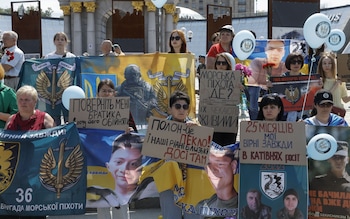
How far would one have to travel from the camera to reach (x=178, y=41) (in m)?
7.46

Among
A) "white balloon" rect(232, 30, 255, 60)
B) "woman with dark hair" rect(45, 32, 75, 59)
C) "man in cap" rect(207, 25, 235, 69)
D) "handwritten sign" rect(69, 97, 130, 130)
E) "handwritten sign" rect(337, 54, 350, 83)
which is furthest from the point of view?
"woman with dark hair" rect(45, 32, 75, 59)

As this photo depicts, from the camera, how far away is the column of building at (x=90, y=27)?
29.2 metres

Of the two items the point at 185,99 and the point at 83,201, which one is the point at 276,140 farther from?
the point at 83,201

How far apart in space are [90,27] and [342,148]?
1004 inches

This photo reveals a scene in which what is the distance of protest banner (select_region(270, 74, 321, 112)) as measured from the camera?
689 centimetres

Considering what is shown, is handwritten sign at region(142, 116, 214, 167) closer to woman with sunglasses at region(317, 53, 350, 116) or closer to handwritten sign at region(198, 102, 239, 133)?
handwritten sign at region(198, 102, 239, 133)

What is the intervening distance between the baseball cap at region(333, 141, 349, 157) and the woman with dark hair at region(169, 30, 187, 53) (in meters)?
3.03

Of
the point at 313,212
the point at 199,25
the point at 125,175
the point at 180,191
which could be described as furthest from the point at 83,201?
the point at 199,25

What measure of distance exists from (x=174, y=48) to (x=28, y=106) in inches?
114

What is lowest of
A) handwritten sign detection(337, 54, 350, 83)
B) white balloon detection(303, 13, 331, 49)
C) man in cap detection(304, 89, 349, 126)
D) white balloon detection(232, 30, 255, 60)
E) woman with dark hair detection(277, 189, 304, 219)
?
woman with dark hair detection(277, 189, 304, 219)

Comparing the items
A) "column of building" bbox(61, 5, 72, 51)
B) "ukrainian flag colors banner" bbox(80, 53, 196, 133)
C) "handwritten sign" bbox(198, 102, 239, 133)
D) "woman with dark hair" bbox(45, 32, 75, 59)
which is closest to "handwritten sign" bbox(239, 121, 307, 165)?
"handwritten sign" bbox(198, 102, 239, 133)

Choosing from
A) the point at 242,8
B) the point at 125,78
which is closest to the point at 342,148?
the point at 125,78

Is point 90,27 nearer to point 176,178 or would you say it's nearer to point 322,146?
point 176,178

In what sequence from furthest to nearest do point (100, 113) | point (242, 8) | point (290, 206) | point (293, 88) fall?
1. point (242, 8)
2. point (293, 88)
3. point (100, 113)
4. point (290, 206)
